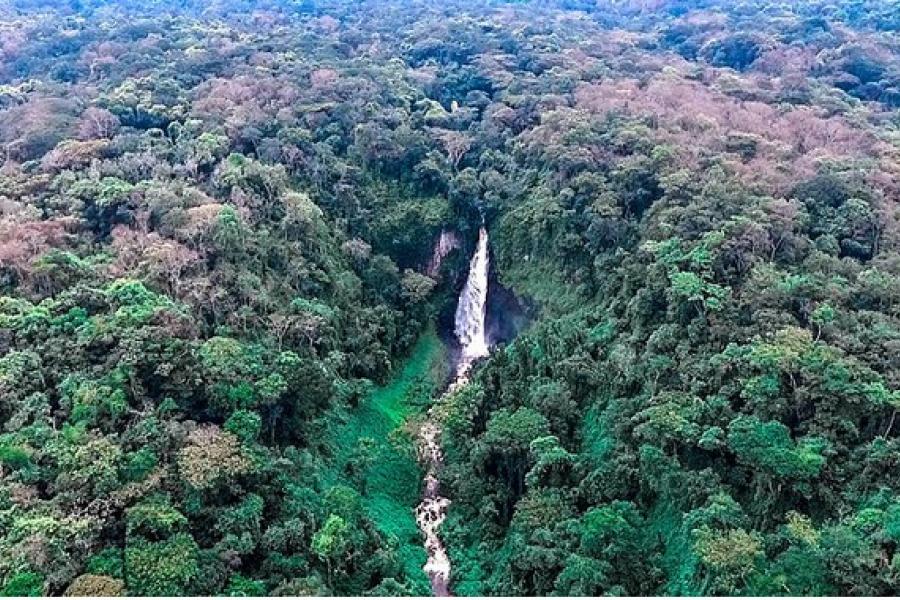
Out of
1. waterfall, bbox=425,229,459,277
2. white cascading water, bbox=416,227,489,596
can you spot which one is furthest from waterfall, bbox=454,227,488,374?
waterfall, bbox=425,229,459,277

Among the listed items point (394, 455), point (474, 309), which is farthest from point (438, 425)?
point (474, 309)

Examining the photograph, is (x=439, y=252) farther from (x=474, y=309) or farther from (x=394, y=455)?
(x=394, y=455)

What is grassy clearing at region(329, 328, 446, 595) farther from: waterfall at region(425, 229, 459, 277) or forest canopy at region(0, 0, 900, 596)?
waterfall at region(425, 229, 459, 277)

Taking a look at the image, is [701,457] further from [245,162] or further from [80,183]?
[80,183]

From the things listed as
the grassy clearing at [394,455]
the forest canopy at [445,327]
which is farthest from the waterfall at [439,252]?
the grassy clearing at [394,455]

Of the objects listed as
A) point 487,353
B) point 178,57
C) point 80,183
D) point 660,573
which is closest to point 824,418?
point 660,573
